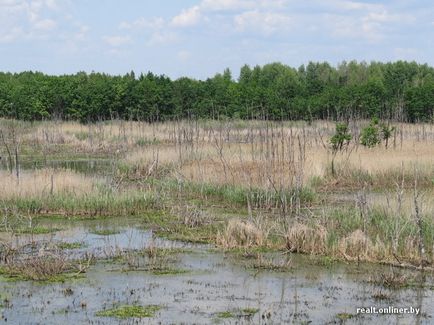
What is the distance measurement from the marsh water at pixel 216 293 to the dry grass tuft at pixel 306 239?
1.07ft

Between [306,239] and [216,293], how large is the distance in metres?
2.95

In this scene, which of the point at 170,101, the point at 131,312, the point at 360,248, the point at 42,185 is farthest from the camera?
the point at 170,101

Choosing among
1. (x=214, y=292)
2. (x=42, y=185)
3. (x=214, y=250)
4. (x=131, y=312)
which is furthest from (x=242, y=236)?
(x=42, y=185)

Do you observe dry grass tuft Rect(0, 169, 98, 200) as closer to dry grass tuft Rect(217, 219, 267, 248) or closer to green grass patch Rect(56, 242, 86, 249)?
green grass patch Rect(56, 242, 86, 249)

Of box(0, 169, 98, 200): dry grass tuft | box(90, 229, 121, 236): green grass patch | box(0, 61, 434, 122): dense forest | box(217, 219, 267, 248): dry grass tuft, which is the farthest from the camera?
box(0, 61, 434, 122): dense forest

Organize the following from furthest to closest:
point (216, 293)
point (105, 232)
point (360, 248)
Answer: point (105, 232) → point (360, 248) → point (216, 293)

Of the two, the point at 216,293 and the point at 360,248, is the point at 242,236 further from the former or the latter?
the point at 216,293

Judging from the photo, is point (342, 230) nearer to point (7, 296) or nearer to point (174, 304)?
point (174, 304)

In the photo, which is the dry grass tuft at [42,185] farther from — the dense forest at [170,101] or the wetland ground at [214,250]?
the dense forest at [170,101]

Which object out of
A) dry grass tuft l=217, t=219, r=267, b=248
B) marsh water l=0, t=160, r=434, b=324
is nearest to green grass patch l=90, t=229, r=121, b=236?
marsh water l=0, t=160, r=434, b=324

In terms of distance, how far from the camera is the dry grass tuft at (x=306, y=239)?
1182 cm

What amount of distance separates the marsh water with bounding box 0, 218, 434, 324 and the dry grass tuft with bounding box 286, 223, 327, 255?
0.32m

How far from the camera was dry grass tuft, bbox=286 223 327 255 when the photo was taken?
38.8ft

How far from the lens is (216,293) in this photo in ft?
31.3
